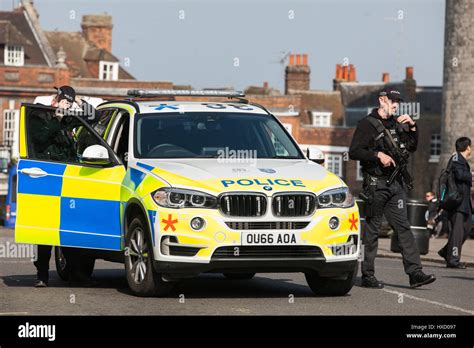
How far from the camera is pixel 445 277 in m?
17.3

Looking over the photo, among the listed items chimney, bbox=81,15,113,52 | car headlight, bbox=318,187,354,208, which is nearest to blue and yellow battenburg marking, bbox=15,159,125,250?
car headlight, bbox=318,187,354,208

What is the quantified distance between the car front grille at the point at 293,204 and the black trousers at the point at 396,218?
7.19 ft

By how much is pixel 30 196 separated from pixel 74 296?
4.95 ft

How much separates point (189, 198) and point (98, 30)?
85.3 metres

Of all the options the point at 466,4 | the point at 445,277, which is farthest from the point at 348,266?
the point at 466,4

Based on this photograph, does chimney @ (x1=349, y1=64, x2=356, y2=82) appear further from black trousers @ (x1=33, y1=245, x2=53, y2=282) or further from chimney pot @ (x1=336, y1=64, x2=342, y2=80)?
black trousers @ (x1=33, y1=245, x2=53, y2=282)

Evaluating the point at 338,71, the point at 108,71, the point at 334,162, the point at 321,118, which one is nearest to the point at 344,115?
the point at 321,118

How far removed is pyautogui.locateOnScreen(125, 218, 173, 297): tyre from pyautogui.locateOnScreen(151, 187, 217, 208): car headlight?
389 millimetres

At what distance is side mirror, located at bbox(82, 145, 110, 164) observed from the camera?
13.2 m

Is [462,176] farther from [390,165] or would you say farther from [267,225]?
[267,225]

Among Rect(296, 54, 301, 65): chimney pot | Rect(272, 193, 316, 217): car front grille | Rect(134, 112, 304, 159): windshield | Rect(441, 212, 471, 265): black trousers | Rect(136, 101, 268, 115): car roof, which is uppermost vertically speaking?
Rect(296, 54, 301, 65): chimney pot

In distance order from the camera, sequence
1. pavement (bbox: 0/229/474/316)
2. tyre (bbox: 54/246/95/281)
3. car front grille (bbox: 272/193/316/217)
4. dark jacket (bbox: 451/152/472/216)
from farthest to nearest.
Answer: dark jacket (bbox: 451/152/472/216) < tyre (bbox: 54/246/95/281) < car front grille (bbox: 272/193/316/217) < pavement (bbox: 0/229/474/316)

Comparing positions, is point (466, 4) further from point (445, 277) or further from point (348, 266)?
point (348, 266)

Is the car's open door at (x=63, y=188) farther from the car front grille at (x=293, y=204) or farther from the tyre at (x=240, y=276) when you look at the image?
the tyre at (x=240, y=276)
